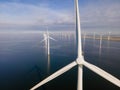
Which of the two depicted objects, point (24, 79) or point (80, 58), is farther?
point (24, 79)

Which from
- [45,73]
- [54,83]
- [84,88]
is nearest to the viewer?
[84,88]

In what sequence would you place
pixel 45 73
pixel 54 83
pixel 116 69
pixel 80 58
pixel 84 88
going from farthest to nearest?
1. pixel 116 69
2. pixel 45 73
3. pixel 54 83
4. pixel 84 88
5. pixel 80 58

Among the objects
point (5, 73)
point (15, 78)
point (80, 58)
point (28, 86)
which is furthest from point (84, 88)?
point (5, 73)

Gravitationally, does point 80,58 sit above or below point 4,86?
above

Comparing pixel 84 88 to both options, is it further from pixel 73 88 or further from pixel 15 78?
pixel 15 78

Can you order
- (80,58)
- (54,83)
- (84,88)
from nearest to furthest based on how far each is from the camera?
(80,58), (84,88), (54,83)

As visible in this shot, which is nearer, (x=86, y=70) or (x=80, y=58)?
(x=80, y=58)

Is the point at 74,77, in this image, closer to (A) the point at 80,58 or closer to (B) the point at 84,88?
(B) the point at 84,88

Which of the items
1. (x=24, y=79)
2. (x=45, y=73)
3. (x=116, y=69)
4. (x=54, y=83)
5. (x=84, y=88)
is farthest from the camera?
(x=116, y=69)

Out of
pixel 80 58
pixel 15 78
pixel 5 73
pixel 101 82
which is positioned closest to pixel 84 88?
pixel 101 82
